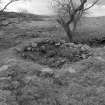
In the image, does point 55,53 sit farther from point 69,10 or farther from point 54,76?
point 69,10

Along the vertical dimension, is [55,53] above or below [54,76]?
Answer: below

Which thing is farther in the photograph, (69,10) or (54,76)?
(69,10)

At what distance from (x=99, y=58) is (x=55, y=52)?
2885mm

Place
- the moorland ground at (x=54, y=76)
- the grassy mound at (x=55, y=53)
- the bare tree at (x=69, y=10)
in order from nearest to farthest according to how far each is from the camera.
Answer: the moorland ground at (x=54, y=76), the grassy mound at (x=55, y=53), the bare tree at (x=69, y=10)

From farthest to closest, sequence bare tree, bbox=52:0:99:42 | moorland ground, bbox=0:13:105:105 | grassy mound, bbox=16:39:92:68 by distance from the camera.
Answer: bare tree, bbox=52:0:99:42, grassy mound, bbox=16:39:92:68, moorland ground, bbox=0:13:105:105

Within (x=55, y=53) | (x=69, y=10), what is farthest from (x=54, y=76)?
(x=69, y=10)

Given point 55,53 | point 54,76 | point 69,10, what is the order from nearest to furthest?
point 54,76
point 55,53
point 69,10

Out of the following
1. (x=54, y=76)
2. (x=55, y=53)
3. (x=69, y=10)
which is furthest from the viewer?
(x=69, y=10)

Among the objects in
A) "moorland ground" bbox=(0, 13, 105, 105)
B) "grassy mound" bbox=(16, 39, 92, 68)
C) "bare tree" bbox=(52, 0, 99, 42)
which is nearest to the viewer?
"moorland ground" bbox=(0, 13, 105, 105)

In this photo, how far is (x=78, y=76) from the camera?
7828 mm

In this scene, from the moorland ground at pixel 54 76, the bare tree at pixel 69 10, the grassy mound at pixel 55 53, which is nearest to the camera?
the moorland ground at pixel 54 76

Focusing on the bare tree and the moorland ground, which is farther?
the bare tree

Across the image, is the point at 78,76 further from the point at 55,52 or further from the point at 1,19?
the point at 1,19

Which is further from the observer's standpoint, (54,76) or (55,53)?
(55,53)
